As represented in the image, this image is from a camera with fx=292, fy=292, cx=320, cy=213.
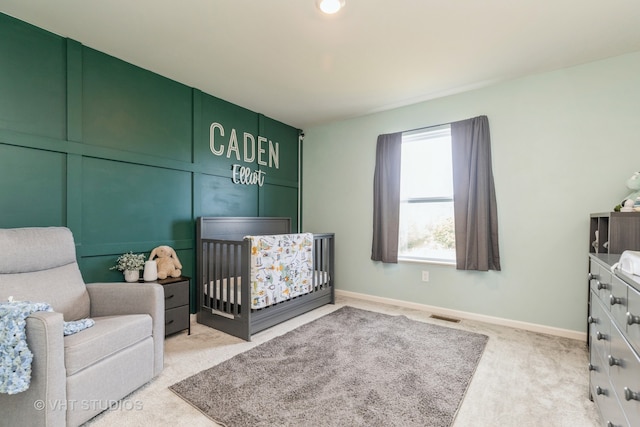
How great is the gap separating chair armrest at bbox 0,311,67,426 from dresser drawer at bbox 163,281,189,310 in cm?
114

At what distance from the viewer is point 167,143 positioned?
288 cm

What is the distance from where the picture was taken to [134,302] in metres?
1.91

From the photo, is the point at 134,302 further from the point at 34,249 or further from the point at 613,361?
the point at 613,361

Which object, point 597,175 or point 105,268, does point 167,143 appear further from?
point 597,175

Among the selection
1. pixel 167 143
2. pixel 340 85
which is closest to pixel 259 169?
pixel 167 143

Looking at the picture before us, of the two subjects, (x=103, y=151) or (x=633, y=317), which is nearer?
(x=633, y=317)

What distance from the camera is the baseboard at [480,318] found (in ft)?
8.64

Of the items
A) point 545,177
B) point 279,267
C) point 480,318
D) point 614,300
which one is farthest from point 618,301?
point 279,267

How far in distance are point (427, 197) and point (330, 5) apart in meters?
2.30

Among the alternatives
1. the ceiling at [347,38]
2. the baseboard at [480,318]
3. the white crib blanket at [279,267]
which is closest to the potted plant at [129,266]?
the white crib blanket at [279,267]

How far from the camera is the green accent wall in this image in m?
2.06

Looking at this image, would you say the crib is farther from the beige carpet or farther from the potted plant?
the potted plant

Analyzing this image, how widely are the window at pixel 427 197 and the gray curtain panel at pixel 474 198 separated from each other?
0.55ft

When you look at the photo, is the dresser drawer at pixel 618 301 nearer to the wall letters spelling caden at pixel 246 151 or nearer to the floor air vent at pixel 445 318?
the floor air vent at pixel 445 318
